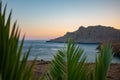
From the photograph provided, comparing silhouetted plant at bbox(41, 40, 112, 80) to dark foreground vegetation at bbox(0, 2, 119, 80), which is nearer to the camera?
dark foreground vegetation at bbox(0, 2, 119, 80)

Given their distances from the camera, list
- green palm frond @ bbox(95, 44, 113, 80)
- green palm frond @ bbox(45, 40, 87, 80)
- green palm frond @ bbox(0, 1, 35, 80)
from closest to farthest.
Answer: green palm frond @ bbox(0, 1, 35, 80), green palm frond @ bbox(45, 40, 87, 80), green palm frond @ bbox(95, 44, 113, 80)

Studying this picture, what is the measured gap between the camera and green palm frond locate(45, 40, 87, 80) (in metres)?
2.02

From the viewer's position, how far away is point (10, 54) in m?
1.08

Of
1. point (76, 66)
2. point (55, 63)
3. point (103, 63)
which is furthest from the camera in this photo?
point (55, 63)

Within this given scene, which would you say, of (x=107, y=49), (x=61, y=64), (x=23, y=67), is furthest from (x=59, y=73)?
(x=23, y=67)

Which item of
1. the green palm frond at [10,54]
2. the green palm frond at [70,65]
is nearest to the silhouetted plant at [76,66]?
the green palm frond at [70,65]

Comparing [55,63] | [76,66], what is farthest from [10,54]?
[55,63]

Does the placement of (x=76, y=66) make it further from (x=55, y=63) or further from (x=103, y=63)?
(x=55, y=63)

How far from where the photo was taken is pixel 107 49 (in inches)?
91.8

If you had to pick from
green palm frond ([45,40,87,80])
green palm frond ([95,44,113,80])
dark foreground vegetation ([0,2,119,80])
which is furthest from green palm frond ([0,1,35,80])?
green palm frond ([95,44,113,80])

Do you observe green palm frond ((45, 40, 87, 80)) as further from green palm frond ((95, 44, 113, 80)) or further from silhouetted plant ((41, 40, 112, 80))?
green palm frond ((95, 44, 113, 80))

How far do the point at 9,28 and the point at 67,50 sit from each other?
1253 mm

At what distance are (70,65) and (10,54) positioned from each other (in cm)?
106

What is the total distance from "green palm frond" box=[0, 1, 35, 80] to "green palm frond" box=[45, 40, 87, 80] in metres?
0.90
